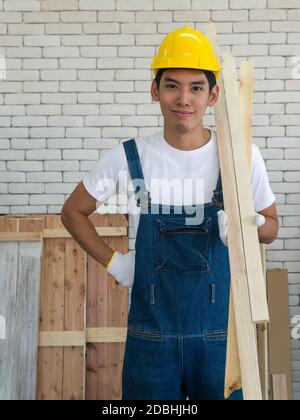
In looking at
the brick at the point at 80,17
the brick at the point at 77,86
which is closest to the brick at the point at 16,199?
the brick at the point at 77,86

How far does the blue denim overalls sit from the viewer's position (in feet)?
9.39

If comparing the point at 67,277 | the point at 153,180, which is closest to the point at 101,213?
the point at 67,277

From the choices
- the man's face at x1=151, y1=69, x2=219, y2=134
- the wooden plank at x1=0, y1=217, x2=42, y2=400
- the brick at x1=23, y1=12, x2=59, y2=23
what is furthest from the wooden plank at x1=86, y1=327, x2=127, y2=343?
the man's face at x1=151, y1=69, x2=219, y2=134

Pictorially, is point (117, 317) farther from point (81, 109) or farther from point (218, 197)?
point (218, 197)

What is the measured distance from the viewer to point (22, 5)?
5.32 m

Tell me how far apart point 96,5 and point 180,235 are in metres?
2.79

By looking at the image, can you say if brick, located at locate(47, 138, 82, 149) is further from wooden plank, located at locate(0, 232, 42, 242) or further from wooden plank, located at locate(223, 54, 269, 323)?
wooden plank, located at locate(223, 54, 269, 323)

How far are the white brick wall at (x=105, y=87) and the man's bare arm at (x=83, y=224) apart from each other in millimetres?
2065

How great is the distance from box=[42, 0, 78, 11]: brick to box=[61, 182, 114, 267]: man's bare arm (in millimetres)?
2414

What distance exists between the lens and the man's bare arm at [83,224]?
3254mm

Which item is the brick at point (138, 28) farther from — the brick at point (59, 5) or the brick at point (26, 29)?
the brick at point (26, 29)

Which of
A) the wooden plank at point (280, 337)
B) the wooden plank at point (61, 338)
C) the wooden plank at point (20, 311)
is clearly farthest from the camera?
the wooden plank at point (280, 337)

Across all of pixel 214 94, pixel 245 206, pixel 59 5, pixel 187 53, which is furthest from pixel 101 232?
pixel 245 206

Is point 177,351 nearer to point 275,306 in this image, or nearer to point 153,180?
point 153,180
